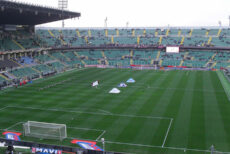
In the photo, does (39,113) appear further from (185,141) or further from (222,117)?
(222,117)

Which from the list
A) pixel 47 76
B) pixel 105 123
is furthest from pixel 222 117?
pixel 47 76

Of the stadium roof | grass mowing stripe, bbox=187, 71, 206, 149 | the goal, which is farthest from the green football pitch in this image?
the stadium roof

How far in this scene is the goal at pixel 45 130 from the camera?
2317 cm

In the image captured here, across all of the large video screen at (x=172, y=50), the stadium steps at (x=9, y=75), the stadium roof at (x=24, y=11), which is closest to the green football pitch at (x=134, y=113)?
the stadium steps at (x=9, y=75)

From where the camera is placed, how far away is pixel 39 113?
99.1ft

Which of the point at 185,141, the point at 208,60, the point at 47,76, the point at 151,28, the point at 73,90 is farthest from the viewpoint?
the point at 151,28

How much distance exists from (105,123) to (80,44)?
214 feet

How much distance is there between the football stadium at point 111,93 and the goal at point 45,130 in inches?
3.8

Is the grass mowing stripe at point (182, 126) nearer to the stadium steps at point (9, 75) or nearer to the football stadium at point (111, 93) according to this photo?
the football stadium at point (111, 93)

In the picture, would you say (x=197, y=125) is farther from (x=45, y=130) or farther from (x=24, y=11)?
(x=24, y=11)

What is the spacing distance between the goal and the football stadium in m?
0.10

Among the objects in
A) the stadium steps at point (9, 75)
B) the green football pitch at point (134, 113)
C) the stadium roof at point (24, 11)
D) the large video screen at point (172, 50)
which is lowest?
the green football pitch at point (134, 113)

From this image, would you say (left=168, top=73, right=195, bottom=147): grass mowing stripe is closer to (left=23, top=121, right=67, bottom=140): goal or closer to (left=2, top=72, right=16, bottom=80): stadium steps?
(left=23, top=121, right=67, bottom=140): goal

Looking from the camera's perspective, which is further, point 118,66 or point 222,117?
point 118,66
